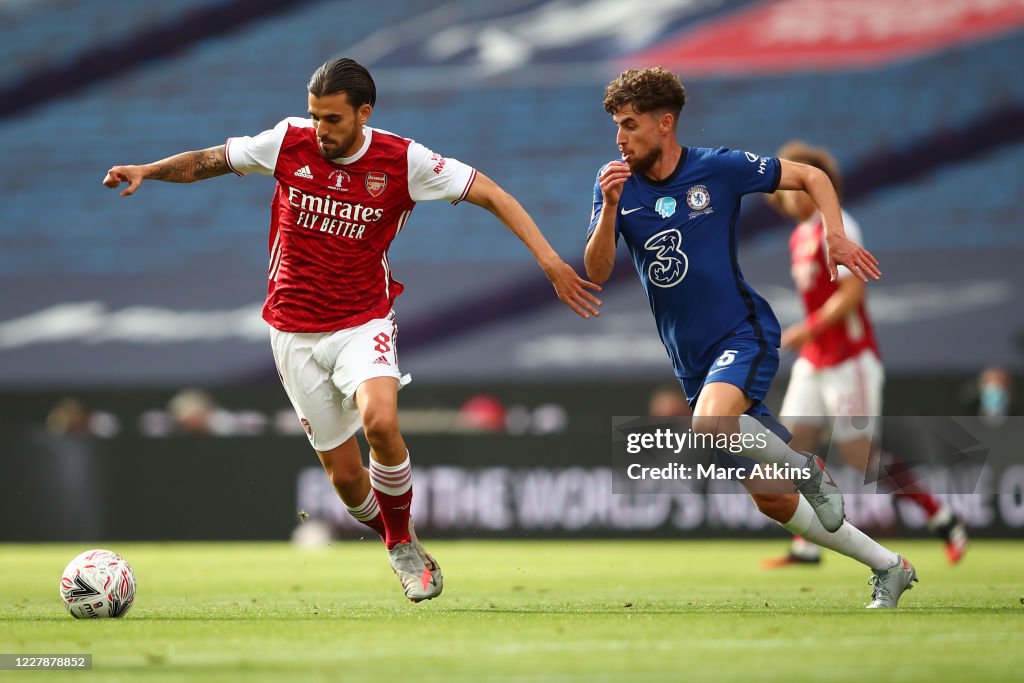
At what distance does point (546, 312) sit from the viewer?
20.5m

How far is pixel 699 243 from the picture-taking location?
6738mm

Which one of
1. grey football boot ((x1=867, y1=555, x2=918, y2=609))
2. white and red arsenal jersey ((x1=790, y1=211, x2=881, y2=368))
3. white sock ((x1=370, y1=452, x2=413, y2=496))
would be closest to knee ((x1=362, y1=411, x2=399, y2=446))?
white sock ((x1=370, y1=452, x2=413, y2=496))

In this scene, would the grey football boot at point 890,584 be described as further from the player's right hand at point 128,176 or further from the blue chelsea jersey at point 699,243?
the player's right hand at point 128,176

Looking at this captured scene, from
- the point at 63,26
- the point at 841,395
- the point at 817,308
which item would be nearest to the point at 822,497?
the point at 841,395

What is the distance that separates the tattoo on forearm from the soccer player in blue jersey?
6.03ft

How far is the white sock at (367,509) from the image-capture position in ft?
24.3

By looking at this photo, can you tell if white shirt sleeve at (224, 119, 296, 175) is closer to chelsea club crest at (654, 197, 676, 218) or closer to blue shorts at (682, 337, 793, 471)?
chelsea club crest at (654, 197, 676, 218)

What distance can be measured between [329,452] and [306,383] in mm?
371

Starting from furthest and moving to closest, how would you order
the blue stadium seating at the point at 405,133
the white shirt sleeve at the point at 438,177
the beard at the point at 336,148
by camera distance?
the blue stadium seating at the point at 405,133
the white shirt sleeve at the point at 438,177
the beard at the point at 336,148

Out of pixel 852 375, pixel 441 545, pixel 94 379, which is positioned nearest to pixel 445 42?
pixel 94 379

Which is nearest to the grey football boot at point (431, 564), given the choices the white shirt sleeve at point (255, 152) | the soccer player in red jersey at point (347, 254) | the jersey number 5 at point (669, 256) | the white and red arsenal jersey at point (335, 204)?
the soccer player in red jersey at point (347, 254)

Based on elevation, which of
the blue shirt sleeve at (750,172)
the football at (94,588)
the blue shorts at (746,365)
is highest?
the blue shirt sleeve at (750,172)

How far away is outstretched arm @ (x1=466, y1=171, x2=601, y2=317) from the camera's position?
6.55 meters

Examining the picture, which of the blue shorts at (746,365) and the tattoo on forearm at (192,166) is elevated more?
the tattoo on forearm at (192,166)
